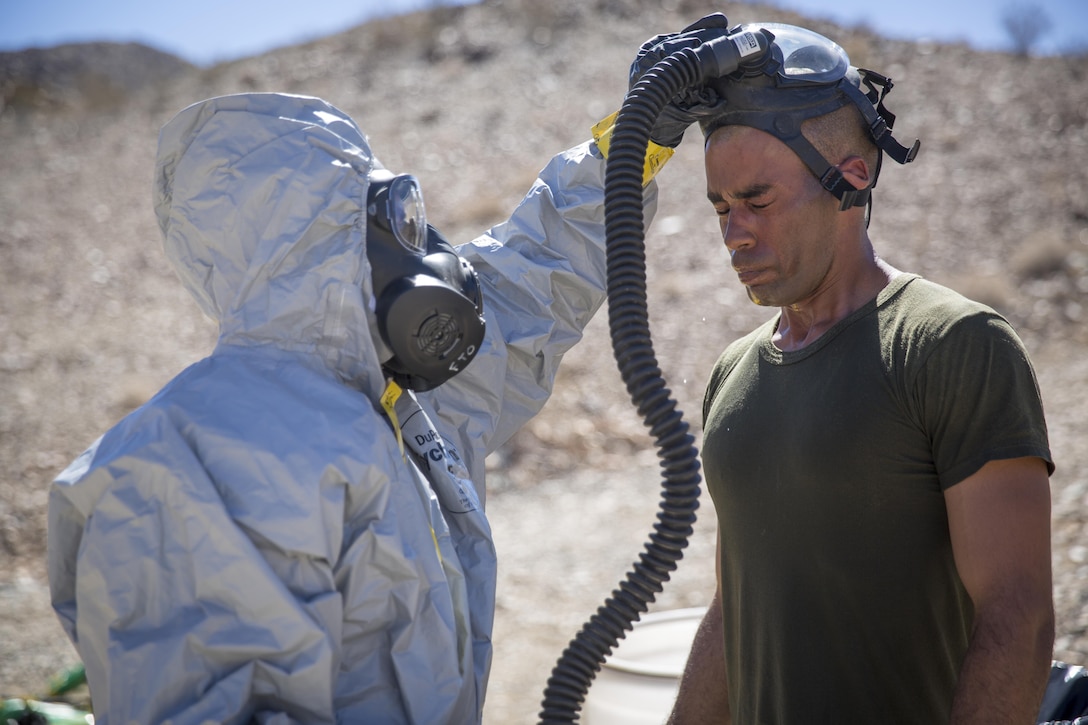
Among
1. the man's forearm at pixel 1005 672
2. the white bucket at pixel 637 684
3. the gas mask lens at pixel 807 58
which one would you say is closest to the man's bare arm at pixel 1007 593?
the man's forearm at pixel 1005 672

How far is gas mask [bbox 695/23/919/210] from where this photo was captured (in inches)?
78.8

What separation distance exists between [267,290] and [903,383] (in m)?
1.19

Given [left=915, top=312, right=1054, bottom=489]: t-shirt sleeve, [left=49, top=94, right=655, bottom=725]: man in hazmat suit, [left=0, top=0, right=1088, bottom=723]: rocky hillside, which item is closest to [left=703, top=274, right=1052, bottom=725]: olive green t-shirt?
[left=915, top=312, right=1054, bottom=489]: t-shirt sleeve

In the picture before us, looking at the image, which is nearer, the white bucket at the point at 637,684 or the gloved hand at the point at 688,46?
the gloved hand at the point at 688,46

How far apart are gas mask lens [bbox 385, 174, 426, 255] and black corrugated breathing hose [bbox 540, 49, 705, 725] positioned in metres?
0.38

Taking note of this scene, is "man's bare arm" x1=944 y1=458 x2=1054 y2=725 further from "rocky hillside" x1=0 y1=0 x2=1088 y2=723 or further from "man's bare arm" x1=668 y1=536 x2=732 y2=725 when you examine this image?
Result: "rocky hillside" x1=0 y1=0 x2=1088 y2=723

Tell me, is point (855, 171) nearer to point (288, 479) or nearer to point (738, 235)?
point (738, 235)

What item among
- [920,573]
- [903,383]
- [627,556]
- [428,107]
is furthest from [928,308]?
[428,107]

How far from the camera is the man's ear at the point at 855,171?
2037mm

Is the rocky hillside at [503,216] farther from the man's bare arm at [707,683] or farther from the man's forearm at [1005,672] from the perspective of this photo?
the man's forearm at [1005,672]

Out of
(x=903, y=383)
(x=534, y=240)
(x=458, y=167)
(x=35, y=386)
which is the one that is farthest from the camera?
(x=458, y=167)

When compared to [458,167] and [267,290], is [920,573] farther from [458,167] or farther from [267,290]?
[458,167]

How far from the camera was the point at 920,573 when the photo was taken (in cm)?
180

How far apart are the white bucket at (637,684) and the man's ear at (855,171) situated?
1537 millimetres
